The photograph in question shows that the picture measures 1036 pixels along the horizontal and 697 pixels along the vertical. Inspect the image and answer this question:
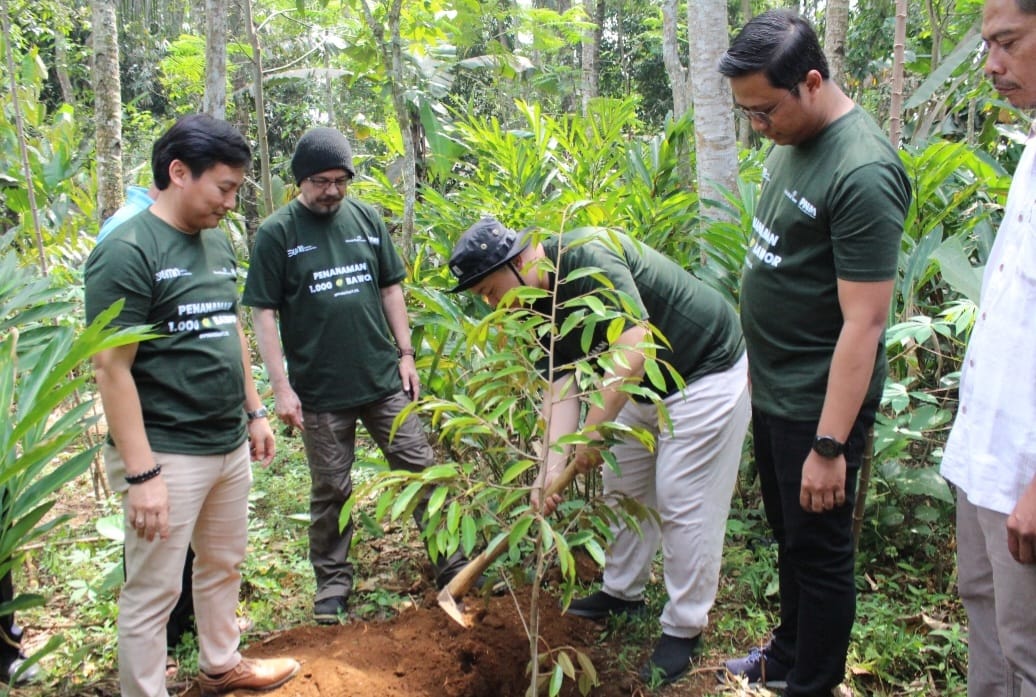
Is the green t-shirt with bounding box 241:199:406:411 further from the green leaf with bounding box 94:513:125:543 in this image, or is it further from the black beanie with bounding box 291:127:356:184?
the green leaf with bounding box 94:513:125:543

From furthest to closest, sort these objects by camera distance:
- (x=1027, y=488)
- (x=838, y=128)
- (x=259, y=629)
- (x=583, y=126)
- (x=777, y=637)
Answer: (x=583, y=126)
(x=259, y=629)
(x=777, y=637)
(x=838, y=128)
(x=1027, y=488)

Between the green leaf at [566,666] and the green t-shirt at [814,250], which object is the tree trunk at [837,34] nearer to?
the green t-shirt at [814,250]

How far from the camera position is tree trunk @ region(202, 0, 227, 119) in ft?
16.3

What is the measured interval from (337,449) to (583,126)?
2.65 meters

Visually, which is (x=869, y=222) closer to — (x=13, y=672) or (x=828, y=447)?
(x=828, y=447)

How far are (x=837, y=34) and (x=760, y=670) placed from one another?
11.3 ft

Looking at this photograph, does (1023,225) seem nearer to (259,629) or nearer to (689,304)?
(689,304)

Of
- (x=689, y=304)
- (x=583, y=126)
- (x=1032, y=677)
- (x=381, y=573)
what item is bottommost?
(x=381, y=573)

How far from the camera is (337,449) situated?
329 centimetres

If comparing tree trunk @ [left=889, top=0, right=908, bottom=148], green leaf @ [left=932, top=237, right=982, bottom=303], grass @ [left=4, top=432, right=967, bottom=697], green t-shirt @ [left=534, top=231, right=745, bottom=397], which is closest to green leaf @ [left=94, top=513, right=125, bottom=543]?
grass @ [left=4, top=432, right=967, bottom=697]

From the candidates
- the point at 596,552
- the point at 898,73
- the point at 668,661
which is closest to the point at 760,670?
the point at 668,661

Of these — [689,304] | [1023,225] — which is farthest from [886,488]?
[1023,225]

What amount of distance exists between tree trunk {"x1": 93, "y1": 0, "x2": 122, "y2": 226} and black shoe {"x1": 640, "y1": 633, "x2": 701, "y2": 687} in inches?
155

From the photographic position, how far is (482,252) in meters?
2.37
